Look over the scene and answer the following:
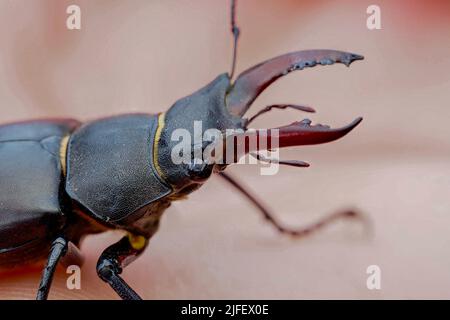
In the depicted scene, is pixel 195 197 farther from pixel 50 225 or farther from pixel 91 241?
pixel 50 225

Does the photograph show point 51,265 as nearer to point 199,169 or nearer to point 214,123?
point 199,169

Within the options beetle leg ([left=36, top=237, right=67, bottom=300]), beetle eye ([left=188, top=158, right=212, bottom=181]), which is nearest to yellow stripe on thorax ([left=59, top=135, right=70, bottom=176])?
beetle leg ([left=36, top=237, right=67, bottom=300])

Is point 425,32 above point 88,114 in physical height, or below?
above

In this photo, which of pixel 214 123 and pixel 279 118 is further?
pixel 279 118

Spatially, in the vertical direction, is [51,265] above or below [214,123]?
below

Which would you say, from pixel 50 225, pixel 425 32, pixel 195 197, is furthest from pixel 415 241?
pixel 425 32

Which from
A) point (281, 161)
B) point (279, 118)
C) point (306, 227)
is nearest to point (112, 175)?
point (281, 161)

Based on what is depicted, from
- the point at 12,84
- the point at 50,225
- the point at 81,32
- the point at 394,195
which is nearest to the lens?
the point at 50,225

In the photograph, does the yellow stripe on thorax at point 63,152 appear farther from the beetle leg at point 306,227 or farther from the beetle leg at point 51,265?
the beetle leg at point 306,227
